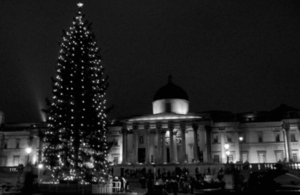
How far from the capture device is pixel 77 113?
29.3 m

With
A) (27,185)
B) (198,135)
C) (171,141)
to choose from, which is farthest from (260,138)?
(27,185)

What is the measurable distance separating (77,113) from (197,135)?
98.4 ft

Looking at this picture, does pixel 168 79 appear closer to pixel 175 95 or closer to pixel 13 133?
pixel 175 95

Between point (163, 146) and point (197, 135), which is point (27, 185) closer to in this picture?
point (163, 146)

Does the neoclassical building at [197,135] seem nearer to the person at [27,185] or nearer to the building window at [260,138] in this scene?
the building window at [260,138]

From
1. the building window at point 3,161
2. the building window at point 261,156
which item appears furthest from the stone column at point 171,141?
the building window at point 3,161

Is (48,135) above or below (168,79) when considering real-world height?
below

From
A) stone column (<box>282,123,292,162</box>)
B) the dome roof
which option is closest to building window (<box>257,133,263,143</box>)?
stone column (<box>282,123,292,162</box>)

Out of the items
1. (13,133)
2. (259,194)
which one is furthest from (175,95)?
(259,194)

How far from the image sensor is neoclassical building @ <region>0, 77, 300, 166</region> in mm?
54406

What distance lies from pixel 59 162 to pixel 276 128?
44.7m

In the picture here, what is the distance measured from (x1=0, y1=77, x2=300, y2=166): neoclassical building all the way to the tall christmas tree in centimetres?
2357

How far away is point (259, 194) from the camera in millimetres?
9844

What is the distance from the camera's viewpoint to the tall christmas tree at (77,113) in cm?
2862
